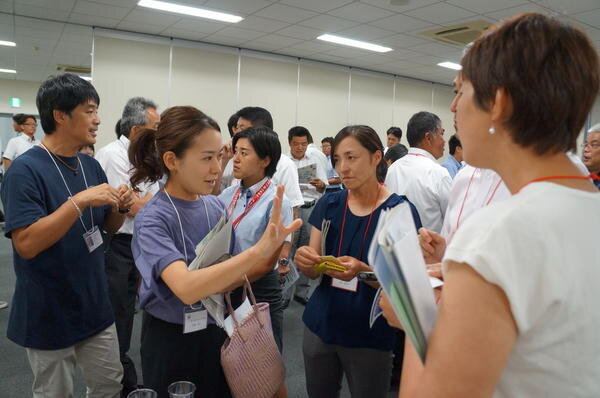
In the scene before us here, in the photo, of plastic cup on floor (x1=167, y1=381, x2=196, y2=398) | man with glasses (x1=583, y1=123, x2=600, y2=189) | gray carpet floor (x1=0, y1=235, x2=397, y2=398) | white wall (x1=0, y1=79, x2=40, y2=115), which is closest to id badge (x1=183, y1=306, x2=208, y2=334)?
plastic cup on floor (x1=167, y1=381, x2=196, y2=398)

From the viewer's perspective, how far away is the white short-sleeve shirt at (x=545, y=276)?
54cm

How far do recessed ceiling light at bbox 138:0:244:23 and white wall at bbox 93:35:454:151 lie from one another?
4.64 ft

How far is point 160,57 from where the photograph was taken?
6.52 meters

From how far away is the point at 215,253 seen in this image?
1.29 metres

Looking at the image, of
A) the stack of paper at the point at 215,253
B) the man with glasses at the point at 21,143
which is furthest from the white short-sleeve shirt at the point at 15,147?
the stack of paper at the point at 215,253

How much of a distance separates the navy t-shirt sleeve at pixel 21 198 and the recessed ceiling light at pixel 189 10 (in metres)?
4.12

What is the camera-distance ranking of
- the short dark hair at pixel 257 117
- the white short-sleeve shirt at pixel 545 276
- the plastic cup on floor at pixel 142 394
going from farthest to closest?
the short dark hair at pixel 257 117, the plastic cup on floor at pixel 142 394, the white short-sleeve shirt at pixel 545 276

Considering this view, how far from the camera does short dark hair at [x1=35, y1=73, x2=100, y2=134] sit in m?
1.71

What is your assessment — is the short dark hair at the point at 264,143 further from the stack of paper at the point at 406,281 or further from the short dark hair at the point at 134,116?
the stack of paper at the point at 406,281

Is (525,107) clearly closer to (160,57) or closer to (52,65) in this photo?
(160,57)

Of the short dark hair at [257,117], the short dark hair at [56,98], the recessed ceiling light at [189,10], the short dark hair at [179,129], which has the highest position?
the recessed ceiling light at [189,10]

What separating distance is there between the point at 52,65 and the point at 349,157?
9.80m

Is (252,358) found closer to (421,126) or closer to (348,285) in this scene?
(348,285)

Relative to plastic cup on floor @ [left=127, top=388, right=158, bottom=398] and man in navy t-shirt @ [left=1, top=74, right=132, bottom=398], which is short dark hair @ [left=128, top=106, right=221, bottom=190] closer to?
man in navy t-shirt @ [left=1, top=74, right=132, bottom=398]
